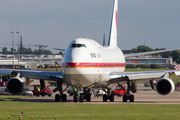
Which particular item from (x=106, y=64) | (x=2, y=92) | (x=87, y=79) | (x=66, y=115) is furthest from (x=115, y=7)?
(x=66, y=115)

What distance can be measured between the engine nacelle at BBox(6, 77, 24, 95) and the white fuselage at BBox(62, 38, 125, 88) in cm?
624

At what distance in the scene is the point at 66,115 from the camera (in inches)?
974

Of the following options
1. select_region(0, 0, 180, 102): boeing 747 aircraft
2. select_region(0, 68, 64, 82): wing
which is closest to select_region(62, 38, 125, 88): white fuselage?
select_region(0, 0, 180, 102): boeing 747 aircraft

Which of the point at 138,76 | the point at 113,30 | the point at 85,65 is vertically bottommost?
the point at 138,76

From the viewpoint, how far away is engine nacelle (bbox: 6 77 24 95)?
125ft

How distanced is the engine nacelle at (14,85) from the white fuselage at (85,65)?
624 centimetres

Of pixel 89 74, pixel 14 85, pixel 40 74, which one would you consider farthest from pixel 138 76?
pixel 14 85

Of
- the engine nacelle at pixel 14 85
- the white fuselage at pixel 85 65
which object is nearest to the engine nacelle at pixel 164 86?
the white fuselage at pixel 85 65

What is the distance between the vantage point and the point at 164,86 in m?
36.4

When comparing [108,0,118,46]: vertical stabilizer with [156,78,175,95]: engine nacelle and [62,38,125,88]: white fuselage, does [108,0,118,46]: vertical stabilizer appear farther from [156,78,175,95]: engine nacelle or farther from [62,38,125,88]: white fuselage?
[156,78,175,95]: engine nacelle

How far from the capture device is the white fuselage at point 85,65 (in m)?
33.2

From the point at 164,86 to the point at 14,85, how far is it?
48.7 ft

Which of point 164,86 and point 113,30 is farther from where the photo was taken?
point 113,30

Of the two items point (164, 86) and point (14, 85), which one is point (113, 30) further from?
point (14, 85)
